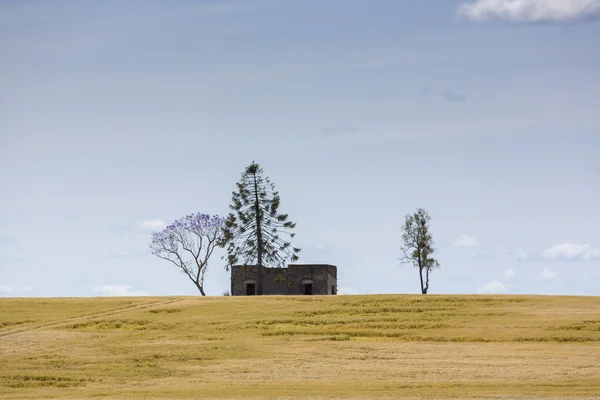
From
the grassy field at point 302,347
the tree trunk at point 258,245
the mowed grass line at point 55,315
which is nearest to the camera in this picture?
the grassy field at point 302,347

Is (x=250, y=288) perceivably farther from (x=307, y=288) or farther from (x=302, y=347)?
(x=302, y=347)

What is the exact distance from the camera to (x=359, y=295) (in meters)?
69.9

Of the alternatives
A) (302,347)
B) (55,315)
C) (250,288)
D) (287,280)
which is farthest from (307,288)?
(302,347)

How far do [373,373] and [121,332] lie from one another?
1924 centimetres

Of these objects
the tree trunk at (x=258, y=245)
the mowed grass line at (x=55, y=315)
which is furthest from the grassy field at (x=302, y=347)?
the tree trunk at (x=258, y=245)

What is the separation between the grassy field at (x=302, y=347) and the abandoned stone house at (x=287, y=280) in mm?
16467

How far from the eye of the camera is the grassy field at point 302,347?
4069cm

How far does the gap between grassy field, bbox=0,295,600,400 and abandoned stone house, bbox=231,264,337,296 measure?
648 inches

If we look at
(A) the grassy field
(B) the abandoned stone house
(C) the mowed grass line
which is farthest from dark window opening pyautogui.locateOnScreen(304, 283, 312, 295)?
(C) the mowed grass line

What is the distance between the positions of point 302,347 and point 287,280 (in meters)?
38.3

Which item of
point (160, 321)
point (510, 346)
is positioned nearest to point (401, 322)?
point (510, 346)

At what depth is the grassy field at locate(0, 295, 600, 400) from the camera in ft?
133

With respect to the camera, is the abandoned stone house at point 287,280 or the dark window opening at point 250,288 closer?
the abandoned stone house at point 287,280

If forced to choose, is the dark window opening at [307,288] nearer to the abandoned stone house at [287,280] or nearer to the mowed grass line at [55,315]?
the abandoned stone house at [287,280]
